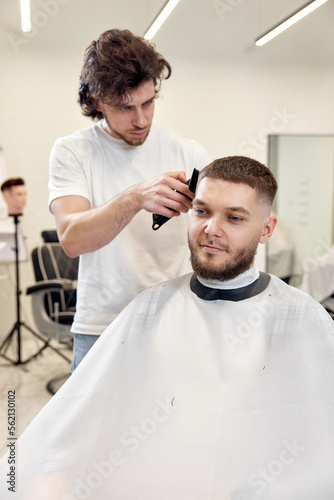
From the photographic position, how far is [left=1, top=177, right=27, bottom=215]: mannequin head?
13.3 ft

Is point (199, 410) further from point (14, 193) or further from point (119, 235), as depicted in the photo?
point (14, 193)

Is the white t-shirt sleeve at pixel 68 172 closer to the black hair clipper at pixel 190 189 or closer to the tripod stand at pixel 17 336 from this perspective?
the black hair clipper at pixel 190 189

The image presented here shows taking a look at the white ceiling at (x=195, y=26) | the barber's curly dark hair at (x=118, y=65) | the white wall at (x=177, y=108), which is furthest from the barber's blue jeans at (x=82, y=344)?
the white wall at (x=177, y=108)

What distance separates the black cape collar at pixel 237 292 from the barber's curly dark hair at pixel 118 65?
1.95 feet

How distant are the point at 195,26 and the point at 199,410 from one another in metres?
2.65

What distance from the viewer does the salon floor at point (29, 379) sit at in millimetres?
3178

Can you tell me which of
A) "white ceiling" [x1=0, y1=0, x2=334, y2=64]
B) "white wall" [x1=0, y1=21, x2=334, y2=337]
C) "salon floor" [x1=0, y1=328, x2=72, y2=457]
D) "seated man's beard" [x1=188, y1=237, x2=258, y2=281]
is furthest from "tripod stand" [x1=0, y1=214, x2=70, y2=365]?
"seated man's beard" [x1=188, y1=237, x2=258, y2=281]

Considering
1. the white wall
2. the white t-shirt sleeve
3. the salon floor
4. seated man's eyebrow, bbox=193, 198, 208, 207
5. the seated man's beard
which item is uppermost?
the white wall

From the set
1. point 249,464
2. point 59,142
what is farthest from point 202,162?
point 249,464

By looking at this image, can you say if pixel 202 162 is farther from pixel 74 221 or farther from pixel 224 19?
pixel 224 19

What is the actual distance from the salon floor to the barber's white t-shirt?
1.73 metres

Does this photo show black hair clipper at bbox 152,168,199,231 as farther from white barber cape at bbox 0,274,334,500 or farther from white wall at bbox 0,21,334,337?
white wall at bbox 0,21,334,337

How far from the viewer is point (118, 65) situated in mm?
1344

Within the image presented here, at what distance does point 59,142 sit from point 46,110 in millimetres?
3097
